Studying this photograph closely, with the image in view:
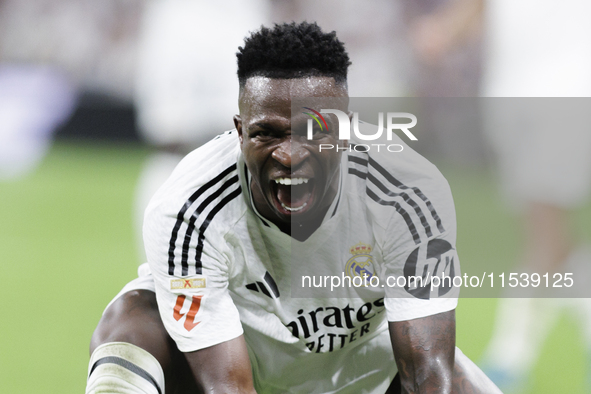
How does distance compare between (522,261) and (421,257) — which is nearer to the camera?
(421,257)

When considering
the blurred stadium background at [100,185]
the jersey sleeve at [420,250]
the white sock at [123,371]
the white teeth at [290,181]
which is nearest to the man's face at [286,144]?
→ the white teeth at [290,181]

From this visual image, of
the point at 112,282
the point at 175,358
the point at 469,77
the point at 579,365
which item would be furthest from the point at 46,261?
the point at 469,77

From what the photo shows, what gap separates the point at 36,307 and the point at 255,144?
3.01m

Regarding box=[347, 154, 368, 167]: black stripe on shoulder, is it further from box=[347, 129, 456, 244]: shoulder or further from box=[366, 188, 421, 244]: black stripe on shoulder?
box=[366, 188, 421, 244]: black stripe on shoulder

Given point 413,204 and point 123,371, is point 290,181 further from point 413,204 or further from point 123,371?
point 123,371

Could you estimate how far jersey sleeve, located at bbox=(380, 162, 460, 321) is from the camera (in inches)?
81.1

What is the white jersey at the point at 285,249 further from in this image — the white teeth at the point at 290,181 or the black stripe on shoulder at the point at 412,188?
the white teeth at the point at 290,181

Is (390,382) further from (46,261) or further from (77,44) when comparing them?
(77,44)

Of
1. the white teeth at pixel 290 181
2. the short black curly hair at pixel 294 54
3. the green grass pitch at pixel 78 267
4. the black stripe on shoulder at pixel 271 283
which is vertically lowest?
the green grass pitch at pixel 78 267

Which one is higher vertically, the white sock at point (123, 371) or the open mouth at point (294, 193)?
the open mouth at point (294, 193)

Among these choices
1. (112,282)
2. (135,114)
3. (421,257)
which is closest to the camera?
(421,257)

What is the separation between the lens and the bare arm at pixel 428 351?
2.03 metres

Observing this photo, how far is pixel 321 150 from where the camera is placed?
195 cm

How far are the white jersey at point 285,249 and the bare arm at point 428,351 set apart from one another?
0.04 meters
